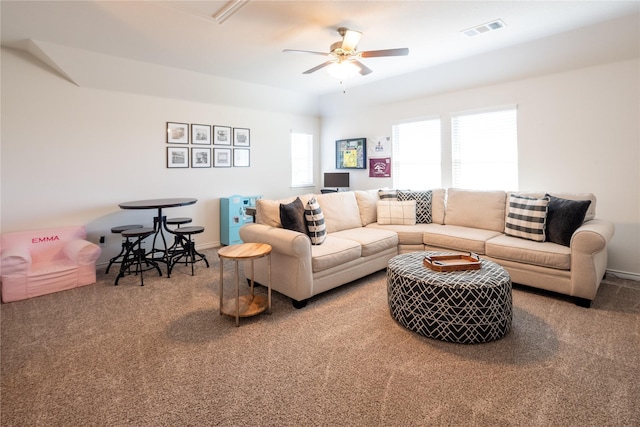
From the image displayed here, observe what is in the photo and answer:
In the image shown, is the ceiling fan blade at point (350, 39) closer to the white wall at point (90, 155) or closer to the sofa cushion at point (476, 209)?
the sofa cushion at point (476, 209)

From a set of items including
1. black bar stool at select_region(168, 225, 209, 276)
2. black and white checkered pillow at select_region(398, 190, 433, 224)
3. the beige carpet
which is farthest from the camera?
black and white checkered pillow at select_region(398, 190, 433, 224)

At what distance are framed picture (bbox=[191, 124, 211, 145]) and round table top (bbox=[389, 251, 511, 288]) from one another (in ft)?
12.7

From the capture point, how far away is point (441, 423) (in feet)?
5.28

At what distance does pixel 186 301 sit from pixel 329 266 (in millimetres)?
1459

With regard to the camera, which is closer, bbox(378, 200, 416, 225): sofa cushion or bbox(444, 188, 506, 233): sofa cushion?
bbox(444, 188, 506, 233): sofa cushion

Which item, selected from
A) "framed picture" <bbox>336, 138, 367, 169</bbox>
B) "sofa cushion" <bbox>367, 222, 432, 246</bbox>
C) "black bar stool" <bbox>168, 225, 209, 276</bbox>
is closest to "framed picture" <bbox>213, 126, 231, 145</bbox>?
"black bar stool" <bbox>168, 225, 209, 276</bbox>

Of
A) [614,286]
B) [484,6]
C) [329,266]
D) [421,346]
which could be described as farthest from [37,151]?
[614,286]

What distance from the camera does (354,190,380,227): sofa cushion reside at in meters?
4.55

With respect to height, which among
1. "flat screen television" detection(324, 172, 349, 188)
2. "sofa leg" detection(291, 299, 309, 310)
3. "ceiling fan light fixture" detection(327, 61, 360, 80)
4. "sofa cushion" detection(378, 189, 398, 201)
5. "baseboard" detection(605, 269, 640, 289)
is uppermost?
"ceiling fan light fixture" detection(327, 61, 360, 80)

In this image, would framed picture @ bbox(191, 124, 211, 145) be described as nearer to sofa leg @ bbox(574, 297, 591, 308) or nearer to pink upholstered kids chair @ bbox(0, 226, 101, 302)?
pink upholstered kids chair @ bbox(0, 226, 101, 302)

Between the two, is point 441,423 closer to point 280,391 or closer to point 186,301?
point 280,391

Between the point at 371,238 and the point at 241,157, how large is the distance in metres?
3.14

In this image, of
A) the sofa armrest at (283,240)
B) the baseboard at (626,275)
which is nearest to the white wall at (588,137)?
the baseboard at (626,275)

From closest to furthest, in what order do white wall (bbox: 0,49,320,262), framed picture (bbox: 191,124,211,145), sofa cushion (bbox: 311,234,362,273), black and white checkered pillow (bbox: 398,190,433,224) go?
sofa cushion (bbox: 311,234,362,273) → white wall (bbox: 0,49,320,262) → black and white checkered pillow (bbox: 398,190,433,224) → framed picture (bbox: 191,124,211,145)
